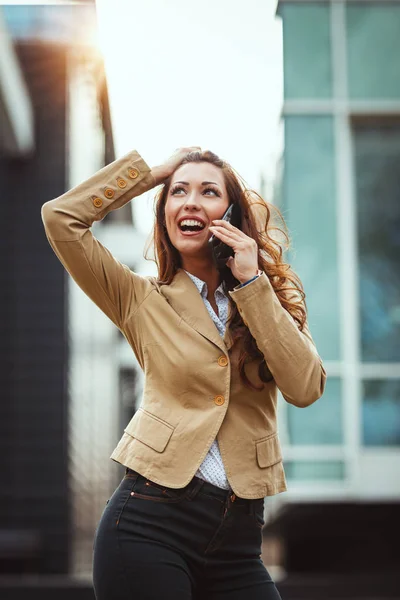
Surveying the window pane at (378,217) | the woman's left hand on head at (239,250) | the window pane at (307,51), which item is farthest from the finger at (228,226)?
the window pane at (378,217)

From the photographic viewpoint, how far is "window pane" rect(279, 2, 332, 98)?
28.3 ft

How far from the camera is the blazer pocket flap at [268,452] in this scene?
2.71 meters

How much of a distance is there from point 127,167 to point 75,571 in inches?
→ 347

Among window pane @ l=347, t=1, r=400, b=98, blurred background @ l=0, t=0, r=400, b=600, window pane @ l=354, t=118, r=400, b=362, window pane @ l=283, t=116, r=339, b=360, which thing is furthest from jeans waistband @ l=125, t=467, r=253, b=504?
window pane @ l=347, t=1, r=400, b=98

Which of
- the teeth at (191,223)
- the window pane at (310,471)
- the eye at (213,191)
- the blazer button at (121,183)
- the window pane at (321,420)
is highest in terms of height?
the blazer button at (121,183)

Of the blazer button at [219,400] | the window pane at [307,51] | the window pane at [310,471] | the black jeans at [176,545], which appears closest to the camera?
the black jeans at [176,545]

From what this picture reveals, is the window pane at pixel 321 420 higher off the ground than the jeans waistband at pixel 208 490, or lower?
lower

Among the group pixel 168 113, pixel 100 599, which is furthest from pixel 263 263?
pixel 168 113

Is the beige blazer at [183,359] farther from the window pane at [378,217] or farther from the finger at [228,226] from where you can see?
the window pane at [378,217]

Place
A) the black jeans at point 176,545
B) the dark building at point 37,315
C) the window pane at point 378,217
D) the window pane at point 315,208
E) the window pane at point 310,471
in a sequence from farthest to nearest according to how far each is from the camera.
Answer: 1. the dark building at point 37,315
2. the window pane at point 378,217
3. the window pane at point 315,208
4. the window pane at point 310,471
5. the black jeans at point 176,545

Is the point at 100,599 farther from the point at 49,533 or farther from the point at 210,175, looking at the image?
the point at 49,533

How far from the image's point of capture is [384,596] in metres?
8.15

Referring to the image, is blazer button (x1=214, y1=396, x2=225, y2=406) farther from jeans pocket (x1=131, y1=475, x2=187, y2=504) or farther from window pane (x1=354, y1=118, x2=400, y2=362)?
window pane (x1=354, y1=118, x2=400, y2=362)

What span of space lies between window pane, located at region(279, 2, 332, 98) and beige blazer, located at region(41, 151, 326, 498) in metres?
6.10
